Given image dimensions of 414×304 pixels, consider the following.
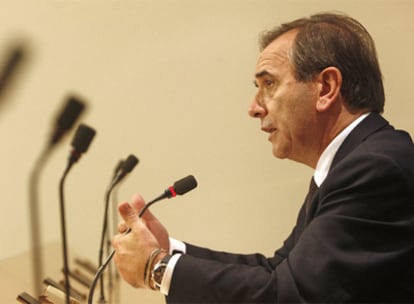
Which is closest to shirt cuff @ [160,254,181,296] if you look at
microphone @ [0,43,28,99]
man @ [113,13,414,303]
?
man @ [113,13,414,303]

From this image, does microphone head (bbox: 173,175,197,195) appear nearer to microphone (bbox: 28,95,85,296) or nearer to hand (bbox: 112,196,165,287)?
hand (bbox: 112,196,165,287)

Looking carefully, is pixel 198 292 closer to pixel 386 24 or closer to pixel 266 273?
pixel 266 273

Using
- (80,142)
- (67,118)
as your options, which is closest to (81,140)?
(80,142)

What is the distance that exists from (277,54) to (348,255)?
1.87 ft

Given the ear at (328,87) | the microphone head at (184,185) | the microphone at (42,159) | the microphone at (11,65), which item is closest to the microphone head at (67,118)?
the microphone at (42,159)

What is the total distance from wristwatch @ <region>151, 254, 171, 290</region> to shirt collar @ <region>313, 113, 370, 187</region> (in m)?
0.40

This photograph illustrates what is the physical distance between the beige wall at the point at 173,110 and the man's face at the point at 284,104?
2.12 ft

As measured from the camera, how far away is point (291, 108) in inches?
50.6

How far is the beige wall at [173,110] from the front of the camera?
188 cm

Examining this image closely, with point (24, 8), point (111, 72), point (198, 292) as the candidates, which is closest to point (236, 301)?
point (198, 292)

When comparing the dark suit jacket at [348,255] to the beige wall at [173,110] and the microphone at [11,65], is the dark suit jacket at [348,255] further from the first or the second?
the beige wall at [173,110]

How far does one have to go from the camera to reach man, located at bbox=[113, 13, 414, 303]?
98 centimetres

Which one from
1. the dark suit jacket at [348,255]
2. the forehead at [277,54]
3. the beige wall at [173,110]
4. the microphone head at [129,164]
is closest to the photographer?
the dark suit jacket at [348,255]

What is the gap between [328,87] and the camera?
127 centimetres
